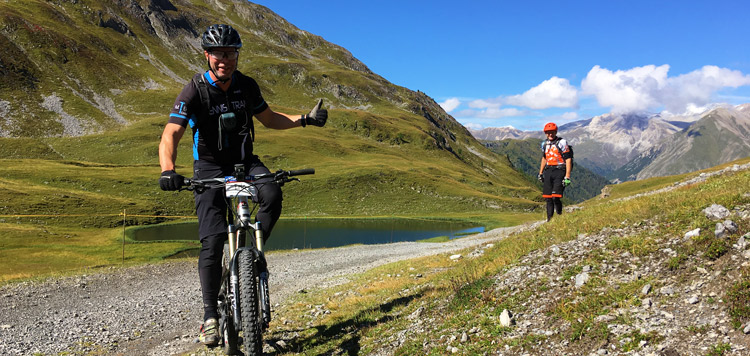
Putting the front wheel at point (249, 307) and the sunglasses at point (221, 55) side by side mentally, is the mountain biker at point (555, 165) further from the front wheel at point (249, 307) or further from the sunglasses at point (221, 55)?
the front wheel at point (249, 307)

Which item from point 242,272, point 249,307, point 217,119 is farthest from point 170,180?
point 249,307

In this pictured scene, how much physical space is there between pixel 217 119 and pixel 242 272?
2491mm

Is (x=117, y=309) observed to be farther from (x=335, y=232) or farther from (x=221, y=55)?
(x=335, y=232)

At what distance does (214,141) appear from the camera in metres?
6.66

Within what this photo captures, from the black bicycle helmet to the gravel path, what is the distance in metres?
6.31

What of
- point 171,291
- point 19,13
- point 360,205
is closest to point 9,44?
point 19,13

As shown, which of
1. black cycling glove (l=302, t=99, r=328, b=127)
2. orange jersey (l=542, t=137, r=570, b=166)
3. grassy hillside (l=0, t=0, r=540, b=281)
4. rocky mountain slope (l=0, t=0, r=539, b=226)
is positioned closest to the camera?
→ black cycling glove (l=302, t=99, r=328, b=127)

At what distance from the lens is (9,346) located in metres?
9.48

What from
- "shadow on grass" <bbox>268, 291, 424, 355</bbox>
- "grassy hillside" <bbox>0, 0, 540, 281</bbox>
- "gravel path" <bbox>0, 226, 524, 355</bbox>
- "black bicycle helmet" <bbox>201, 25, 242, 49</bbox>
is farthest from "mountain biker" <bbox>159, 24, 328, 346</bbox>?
"grassy hillside" <bbox>0, 0, 540, 281</bbox>

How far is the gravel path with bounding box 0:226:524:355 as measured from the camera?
960cm

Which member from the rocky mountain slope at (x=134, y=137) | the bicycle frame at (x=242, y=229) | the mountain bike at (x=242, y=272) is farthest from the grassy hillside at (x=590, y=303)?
the rocky mountain slope at (x=134, y=137)

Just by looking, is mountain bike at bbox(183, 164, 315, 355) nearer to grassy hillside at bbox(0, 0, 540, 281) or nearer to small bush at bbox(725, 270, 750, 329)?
small bush at bbox(725, 270, 750, 329)

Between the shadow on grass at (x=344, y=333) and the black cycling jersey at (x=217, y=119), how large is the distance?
3.78 m

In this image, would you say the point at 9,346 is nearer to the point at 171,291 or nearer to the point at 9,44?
the point at 171,291
